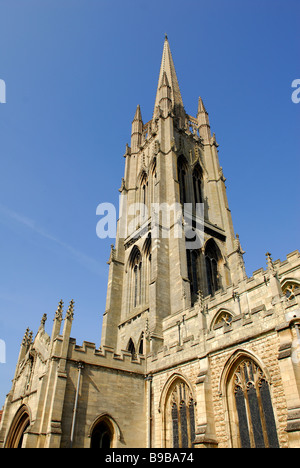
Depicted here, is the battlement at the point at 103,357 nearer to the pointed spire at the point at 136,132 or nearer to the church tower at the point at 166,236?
the church tower at the point at 166,236

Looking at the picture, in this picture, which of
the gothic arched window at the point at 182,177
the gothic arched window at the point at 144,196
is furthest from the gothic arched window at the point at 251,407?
the gothic arched window at the point at 144,196

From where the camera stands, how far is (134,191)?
37.8m

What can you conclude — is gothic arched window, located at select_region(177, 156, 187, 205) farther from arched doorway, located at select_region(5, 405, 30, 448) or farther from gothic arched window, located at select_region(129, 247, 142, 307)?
arched doorway, located at select_region(5, 405, 30, 448)

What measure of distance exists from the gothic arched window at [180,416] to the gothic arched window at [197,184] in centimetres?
2213

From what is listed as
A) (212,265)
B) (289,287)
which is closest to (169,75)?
(212,265)

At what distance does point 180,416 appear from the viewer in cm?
1498

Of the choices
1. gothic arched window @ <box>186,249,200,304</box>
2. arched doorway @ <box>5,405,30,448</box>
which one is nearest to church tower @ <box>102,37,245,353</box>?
gothic arched window @ <box>186,249,200,304</box>

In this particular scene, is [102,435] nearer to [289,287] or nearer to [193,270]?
[289,287]

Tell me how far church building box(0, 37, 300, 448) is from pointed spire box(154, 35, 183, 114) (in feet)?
64.0

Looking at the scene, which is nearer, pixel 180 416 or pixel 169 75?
pixel 180 416

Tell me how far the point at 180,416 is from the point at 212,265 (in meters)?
16.8

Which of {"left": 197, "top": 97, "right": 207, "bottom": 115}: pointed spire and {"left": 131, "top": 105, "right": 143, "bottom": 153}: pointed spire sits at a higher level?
{"left": 197, "top": 97, "right": 207, "bottom": 115}: pointed spire

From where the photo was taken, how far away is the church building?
11.8m

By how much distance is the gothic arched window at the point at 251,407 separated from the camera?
11.3m
